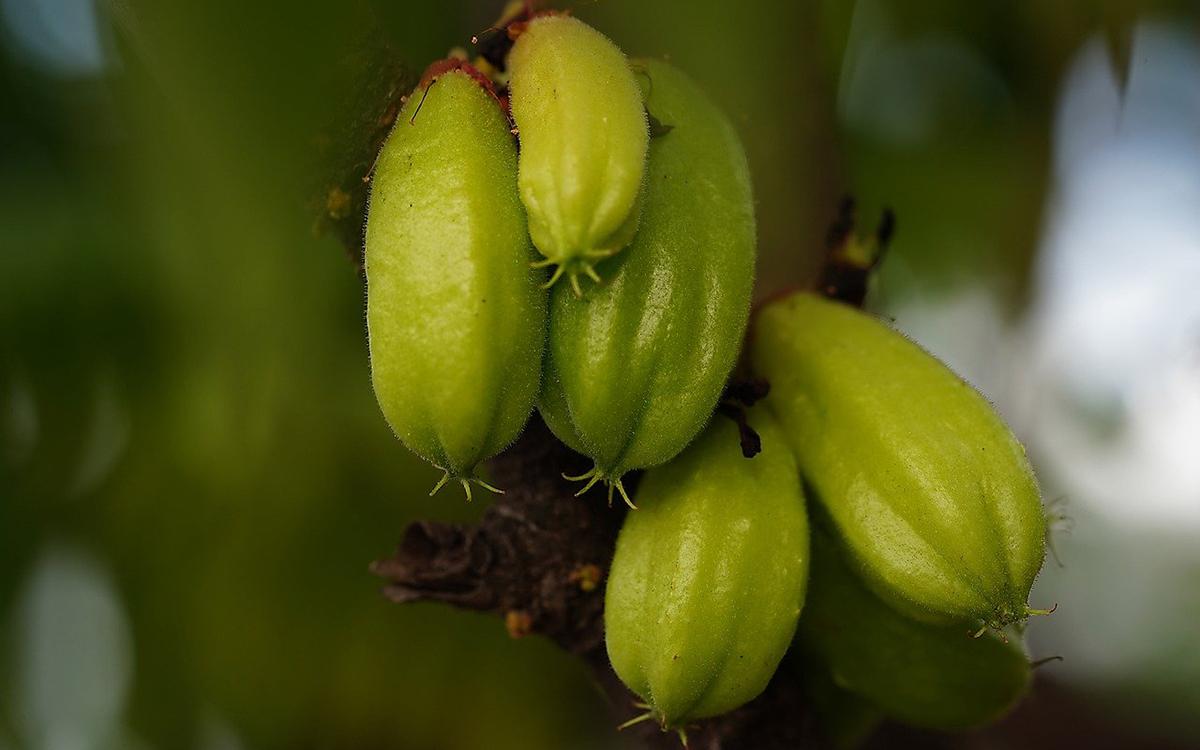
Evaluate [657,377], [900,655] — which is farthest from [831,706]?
[657,377]

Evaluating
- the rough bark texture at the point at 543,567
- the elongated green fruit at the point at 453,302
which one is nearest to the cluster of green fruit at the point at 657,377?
the elongated green fruit at the point at 453,302

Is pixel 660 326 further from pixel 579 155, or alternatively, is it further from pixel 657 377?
pixel 579 155

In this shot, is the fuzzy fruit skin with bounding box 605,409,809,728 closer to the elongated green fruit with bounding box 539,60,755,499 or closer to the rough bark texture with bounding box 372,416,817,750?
the elongated green fruit with bounding box 539,60,755,499

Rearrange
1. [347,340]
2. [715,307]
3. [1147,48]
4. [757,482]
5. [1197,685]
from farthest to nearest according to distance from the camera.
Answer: [1197,685], [1147,48], [347,340], [757,482], [715,307]

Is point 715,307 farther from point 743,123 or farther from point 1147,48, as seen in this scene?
point 1147,48

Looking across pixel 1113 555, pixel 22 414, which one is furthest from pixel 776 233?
pixel 1113 555

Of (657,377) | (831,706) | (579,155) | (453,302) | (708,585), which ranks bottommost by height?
Result: (831,706)
